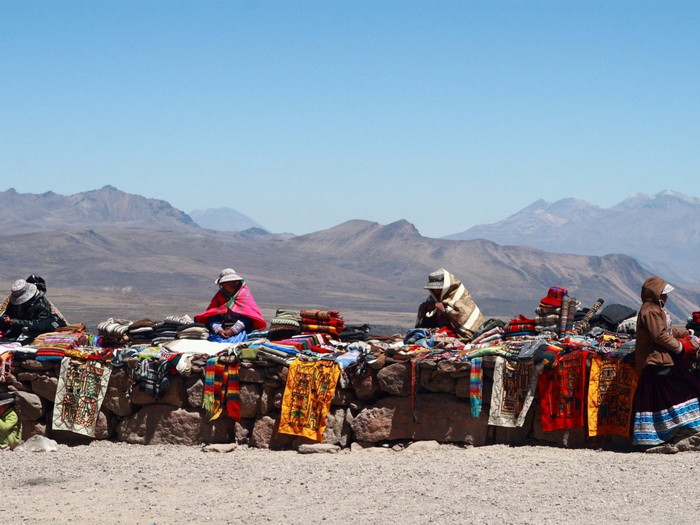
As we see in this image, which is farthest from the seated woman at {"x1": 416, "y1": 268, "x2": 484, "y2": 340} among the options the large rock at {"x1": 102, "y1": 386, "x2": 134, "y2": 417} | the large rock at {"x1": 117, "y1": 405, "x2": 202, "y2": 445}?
the large rock at {"x1": 102, "y1": 386, "x2": 134, "y2": 417}

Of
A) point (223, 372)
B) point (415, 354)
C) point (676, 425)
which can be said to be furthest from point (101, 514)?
point (676, 425)

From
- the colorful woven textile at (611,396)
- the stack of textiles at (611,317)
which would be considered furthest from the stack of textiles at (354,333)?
the colorful woven textile at (611,396)

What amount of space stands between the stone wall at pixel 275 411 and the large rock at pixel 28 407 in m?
0.01

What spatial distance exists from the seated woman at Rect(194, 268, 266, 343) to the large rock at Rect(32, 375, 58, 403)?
167 cm

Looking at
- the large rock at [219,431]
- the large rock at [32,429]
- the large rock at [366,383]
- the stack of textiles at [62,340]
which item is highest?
the stack of textiles at [62,340]

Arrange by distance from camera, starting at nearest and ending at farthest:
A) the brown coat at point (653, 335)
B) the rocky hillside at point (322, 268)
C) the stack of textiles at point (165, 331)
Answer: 1. the brown coat at point (653, 335)
2. the stack of textiles at point (165, 331)
3. the rocky hillside at point (322, 268)

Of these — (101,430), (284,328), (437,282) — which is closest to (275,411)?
(284,328)

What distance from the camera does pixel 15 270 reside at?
389 ft

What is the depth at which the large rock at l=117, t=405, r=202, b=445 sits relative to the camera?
10.3 metres

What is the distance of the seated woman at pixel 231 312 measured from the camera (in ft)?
37.2

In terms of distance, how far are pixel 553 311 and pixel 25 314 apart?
19.2 ft

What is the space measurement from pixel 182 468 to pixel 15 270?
11534 centimetres

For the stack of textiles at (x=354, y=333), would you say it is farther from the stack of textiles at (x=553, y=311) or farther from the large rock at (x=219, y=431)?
the stack of textiles at (x=553, y=311)

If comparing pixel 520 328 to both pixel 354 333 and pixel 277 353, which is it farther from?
pixel 277 353
